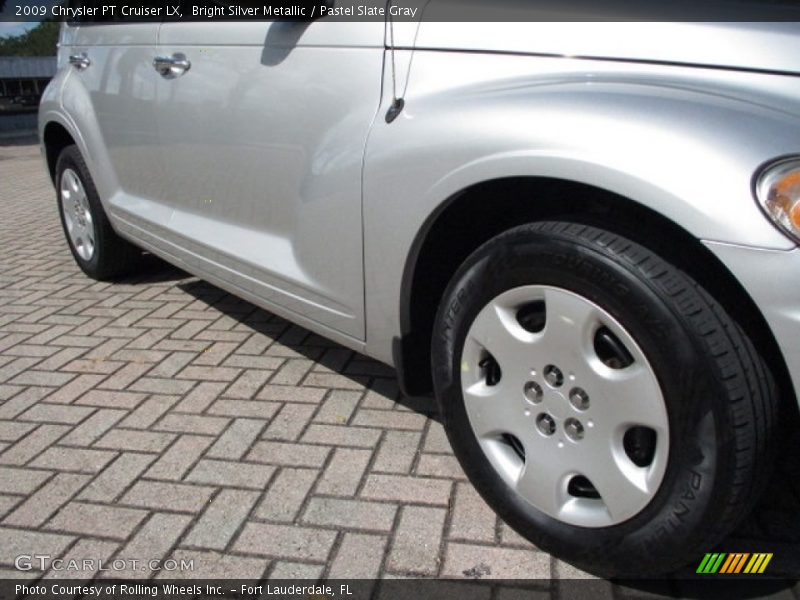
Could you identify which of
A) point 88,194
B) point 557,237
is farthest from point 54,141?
point 557,237

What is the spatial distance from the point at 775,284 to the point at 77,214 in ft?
13.1

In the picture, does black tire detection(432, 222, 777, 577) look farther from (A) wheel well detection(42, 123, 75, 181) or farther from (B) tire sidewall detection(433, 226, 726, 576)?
(A) wheel well detection(42, 123, 75, 181)

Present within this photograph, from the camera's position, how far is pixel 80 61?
3.78 m

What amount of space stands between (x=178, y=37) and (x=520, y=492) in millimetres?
2232

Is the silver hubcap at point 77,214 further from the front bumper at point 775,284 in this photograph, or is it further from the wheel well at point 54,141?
the front bumper at point 775,284

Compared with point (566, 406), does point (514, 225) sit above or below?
above

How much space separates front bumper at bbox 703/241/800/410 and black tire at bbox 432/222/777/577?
97mm

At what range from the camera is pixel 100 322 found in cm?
382

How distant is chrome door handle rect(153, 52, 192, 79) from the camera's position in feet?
9.47

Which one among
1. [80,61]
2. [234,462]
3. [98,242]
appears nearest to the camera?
[234,462]

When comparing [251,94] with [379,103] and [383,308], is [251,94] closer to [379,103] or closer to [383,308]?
[379,103]

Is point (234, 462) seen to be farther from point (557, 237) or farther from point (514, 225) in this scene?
point (557, 237)

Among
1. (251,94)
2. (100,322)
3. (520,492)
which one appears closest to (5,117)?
(100,322)

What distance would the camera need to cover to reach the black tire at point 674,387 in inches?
58.1
